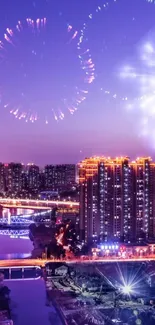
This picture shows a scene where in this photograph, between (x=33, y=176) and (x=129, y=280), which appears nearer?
(x=129, y=280)

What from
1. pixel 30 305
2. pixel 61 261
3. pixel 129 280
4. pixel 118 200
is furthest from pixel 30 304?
pixel 118 200

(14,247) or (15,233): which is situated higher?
(15,233)

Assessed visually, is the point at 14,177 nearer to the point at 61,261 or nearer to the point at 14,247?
the point at 14,247

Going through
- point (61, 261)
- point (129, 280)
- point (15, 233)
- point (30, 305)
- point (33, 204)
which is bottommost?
point (30, 305)

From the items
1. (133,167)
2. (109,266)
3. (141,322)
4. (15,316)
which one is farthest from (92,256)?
(141,322)

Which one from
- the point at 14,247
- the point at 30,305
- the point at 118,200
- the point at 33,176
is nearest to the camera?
the point at 30,305

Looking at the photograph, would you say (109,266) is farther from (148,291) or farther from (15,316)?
(15,316)

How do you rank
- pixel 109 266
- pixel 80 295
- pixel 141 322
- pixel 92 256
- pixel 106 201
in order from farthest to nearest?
pixel 106 201, pixel 92 256, pixel 109 266, pixel 80 295, pixel 141 322

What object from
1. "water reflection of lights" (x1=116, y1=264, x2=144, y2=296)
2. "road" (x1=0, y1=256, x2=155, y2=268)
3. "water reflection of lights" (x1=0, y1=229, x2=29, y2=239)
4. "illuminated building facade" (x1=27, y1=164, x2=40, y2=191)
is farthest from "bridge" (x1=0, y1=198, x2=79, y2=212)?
"water reflection of lights" (x1=116, y1=264, x2=144, y2=296)
